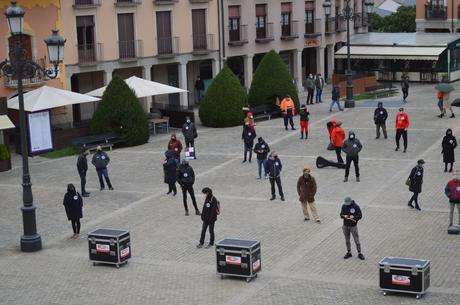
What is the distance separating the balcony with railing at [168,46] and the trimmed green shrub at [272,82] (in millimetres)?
6215

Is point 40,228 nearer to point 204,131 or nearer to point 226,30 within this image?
point 204,131

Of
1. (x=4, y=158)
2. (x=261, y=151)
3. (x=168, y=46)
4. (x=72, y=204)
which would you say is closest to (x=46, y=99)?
(x=4, y=158)

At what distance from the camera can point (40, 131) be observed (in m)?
36.0

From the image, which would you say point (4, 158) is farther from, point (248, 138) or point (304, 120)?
point (304, 120)

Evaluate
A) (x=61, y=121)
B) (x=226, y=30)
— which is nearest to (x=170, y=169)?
(x=61, y=121)

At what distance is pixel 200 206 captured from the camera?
25438 millimetres

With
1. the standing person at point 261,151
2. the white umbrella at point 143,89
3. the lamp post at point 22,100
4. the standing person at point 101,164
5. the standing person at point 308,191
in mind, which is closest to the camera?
the lamp post at point 22,100

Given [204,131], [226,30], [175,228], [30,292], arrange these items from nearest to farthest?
[30,292]
[175,228]
[204,131]
[226,30]

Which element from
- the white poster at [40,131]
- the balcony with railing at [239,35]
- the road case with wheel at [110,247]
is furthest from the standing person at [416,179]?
the balcony with railing at [239,35]

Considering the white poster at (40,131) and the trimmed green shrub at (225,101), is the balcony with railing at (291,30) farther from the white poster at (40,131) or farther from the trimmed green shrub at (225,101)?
the white poster at (40,131)

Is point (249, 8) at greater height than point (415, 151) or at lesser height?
greater

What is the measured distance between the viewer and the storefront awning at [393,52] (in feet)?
187

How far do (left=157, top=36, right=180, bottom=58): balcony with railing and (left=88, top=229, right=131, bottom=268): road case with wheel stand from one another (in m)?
28.2

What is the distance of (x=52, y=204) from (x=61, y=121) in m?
16.1
